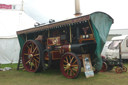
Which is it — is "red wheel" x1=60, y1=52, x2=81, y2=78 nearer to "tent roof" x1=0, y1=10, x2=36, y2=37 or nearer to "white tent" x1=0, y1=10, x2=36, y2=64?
"white tent" x1=0, y1=10, x2=36, y2=64

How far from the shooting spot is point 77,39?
5.89 meters

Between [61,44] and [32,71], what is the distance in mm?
1870

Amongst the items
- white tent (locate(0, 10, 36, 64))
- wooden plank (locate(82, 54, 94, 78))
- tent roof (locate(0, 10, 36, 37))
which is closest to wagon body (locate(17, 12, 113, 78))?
wooden plank (locate(82, 54, 94, 78))

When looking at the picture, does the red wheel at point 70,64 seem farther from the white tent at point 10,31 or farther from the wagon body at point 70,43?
the white tent at point 10,31

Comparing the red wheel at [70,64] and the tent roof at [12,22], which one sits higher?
the tent roof at [12,22]

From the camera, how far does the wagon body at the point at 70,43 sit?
5309mm

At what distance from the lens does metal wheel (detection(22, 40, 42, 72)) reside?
21.7 feet

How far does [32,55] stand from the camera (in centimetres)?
693

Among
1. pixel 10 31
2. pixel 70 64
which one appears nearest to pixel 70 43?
pixel 70 64

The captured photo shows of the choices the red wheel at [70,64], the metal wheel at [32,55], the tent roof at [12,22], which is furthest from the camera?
the tent roof at [12,22]

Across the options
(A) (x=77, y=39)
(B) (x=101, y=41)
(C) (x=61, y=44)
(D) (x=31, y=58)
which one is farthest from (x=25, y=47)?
(B) (x=101, y=41)

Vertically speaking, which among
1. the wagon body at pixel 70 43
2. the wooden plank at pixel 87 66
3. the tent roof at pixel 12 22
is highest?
the tent roof at pixel 12 22

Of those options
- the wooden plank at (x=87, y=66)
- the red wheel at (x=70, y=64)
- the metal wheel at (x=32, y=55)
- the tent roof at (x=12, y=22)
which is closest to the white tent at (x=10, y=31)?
the tent roof at (x=12, y=22)

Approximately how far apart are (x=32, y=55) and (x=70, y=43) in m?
1.94
